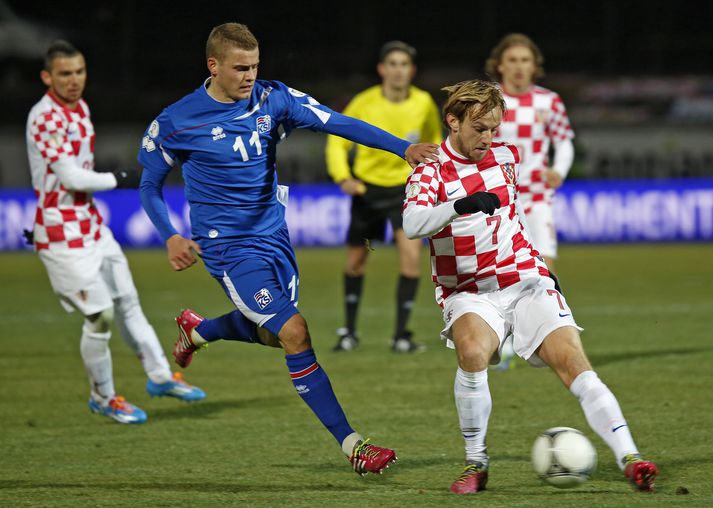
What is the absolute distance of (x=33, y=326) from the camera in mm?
11516

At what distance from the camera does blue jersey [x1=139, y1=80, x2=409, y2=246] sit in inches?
223

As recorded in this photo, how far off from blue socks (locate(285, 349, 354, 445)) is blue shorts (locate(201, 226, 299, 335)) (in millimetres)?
179

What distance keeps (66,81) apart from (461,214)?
10.3 ft

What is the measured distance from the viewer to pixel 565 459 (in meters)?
4.87

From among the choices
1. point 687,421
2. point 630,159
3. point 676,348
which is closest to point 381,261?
point 630,159

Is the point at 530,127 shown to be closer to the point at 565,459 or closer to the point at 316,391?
A: the point at 316,391

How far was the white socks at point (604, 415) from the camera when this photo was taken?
4797 mm

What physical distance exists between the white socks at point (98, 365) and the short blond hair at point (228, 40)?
2199 mm

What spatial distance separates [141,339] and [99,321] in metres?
0.33

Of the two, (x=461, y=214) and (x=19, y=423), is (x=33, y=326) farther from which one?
(x=461, y=214)

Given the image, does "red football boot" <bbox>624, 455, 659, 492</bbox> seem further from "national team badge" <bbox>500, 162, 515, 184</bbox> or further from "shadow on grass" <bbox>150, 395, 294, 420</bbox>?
"shadow on grass" <bbox>150, 395, 294, 420</bbox>

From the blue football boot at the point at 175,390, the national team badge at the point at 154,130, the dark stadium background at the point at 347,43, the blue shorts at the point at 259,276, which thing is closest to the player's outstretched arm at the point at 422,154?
the blue shorts at the point at 259,276

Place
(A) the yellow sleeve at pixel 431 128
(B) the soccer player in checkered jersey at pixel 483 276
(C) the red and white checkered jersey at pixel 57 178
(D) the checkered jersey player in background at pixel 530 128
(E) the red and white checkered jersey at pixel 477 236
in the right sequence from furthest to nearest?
(A) the yellow sleeve at pixel 431 128 → (D) the checkered jersey player in background at pixel 530 128 → (C) the red and white checkered jersey at pixel 57 178 → (E) the red and white checkered jersey at pixel 477 236 → (B) the soccer player in checkered jersey at pixel 483 276

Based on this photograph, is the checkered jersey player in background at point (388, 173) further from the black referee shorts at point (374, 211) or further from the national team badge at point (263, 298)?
the national team badge at point (263, 298)
